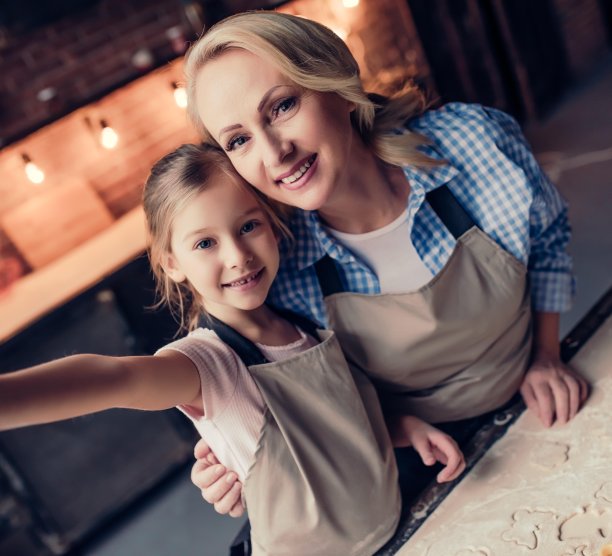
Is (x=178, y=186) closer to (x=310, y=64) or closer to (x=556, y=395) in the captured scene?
(x=310, y=64)

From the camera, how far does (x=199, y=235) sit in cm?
113

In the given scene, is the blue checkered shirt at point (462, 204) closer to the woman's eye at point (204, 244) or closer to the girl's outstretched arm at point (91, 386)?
the woman's eye at point (204, 244)

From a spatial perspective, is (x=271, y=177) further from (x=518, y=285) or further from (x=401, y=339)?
(x=518, y=285)

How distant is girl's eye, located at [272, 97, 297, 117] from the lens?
1.15 meters

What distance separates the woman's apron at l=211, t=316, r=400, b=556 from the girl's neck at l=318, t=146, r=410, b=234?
35 cm

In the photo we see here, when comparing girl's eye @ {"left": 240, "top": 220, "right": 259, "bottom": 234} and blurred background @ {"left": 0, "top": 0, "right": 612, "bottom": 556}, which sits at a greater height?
girl's eye @ {"left": 240, "top": 220, "right": 259, "bottom": 234}

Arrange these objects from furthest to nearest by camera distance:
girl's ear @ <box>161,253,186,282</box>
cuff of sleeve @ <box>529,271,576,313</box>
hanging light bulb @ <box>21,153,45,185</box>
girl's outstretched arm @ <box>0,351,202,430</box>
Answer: hanging light bulb @ <box>21,153,45,185</box>
cuff of sleeve @ <box>529,271,576,313</box>
girl's ear @ <box>161,253,186,282</box>
girl's outstretched arm @ <box>0,351,202,430</box>

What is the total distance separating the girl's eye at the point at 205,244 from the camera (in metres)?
1.14

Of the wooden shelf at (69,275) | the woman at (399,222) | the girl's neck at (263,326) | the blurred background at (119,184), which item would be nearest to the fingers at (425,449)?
the woman at (399,222)

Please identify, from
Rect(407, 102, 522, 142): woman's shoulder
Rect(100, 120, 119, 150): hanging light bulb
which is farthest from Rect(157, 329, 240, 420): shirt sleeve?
Rect(100, 120, 119, 150): hanging light bulb

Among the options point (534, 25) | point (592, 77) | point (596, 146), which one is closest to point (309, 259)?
point (596, 146)

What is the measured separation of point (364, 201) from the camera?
1.38 meters

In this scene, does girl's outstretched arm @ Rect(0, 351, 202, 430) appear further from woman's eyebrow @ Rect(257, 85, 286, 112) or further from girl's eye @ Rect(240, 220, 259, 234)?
woman's eyebrow @ Rect(257, 85, 286, 112)

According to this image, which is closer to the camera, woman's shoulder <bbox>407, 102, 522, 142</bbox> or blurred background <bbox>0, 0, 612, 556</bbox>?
woman's shoulder <bbox>407, 102, 522, 142</bbox>
